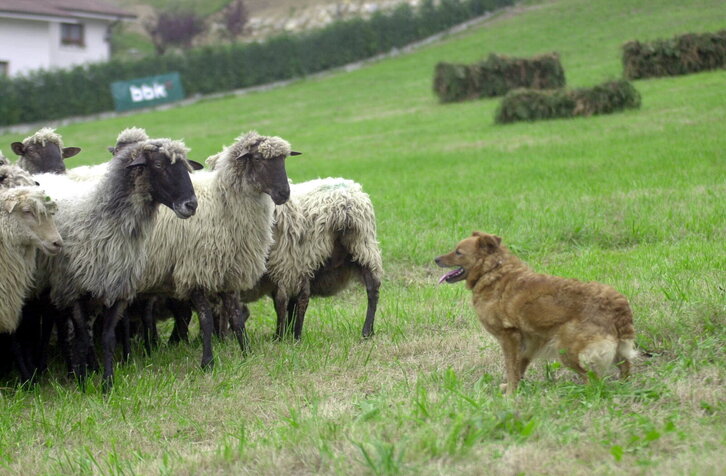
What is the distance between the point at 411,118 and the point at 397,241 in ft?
53.2

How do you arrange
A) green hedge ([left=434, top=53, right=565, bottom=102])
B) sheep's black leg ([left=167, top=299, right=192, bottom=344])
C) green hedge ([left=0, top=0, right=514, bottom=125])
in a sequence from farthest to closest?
1. green hedge ([left=0, top=0, right=514, bottom=125])
2. green hedge ([left=434, top=53, right=565, bottom=102])
3. sheep's black leg ([left=167, top=299, right=192, bottom=344])

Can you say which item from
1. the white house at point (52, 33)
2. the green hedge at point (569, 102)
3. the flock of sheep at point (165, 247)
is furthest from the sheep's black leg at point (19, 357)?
the white house at point (52, 33)

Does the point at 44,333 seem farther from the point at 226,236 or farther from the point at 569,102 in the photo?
the point at 569,102

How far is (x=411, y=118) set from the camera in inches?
1094

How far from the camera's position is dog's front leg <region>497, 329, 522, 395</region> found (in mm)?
5891

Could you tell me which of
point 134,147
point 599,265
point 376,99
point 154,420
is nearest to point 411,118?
point 376,99

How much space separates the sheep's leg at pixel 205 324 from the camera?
773 centimetres

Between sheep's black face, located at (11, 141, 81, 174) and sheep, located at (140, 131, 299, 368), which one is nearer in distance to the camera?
sheep, located at (140, 131, 299, 368)

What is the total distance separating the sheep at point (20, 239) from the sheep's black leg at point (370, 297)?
294 cm

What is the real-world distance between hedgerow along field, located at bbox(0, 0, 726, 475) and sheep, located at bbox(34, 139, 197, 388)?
2.11ft

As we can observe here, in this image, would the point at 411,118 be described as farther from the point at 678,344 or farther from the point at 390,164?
the point at 678,344

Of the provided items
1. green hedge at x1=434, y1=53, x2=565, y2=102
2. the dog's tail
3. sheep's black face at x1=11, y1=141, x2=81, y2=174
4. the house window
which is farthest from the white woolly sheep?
the house window

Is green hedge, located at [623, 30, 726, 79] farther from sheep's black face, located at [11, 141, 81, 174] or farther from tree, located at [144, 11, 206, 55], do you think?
tree, located at [144, 11, 206, 55]

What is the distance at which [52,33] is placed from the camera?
4906 cm
